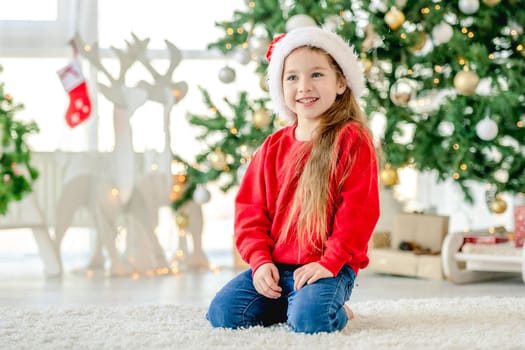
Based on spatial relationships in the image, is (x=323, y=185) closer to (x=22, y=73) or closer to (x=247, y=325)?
(x=247, y=325)

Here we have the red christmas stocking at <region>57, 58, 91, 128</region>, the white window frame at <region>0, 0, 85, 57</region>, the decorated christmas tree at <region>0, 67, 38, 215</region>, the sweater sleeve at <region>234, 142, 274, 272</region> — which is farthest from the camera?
the white window frame at <region>0, 0, 85, 57</region>

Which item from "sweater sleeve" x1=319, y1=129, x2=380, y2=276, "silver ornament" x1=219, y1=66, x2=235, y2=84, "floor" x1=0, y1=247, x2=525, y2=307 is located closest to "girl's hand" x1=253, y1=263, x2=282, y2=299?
"sweater sleeve" x1=319, y1=129, x2=380, y2=276

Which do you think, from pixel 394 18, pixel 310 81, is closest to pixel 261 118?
pixel 394 18

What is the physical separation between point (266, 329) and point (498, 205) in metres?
1.58

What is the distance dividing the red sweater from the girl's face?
0.08 meters

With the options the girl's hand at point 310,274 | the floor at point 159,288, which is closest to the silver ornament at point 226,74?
the floor at point 159,288

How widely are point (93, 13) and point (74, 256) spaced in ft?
3.68

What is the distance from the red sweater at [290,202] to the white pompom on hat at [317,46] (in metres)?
0.11

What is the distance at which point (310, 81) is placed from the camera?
2039 millimetres

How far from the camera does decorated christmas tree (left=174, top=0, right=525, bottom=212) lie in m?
3.13

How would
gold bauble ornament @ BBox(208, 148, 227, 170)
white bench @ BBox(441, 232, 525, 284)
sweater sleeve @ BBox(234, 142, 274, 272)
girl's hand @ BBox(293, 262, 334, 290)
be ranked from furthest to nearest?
gold bauble ornament @ BBox(208, 148, 227, 170)
white bench @ BBox(441, 232, 525, 284)
sweater sleeve @ BBox(234, 142, 274, 272)
girl's hand @ BBox(293, 262, 334, 290)

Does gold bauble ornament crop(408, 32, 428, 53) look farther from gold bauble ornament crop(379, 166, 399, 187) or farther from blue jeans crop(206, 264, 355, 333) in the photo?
blue jeans crop(206, 264, 355, 333)

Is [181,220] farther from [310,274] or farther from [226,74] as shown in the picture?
[310,274]

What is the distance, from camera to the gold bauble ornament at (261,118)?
11.0ft
